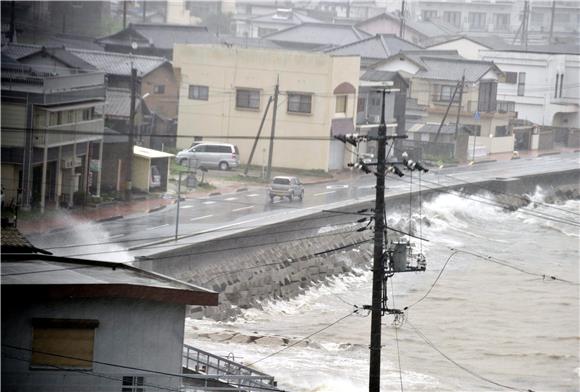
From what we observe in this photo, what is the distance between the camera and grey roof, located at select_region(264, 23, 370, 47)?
2412 cm

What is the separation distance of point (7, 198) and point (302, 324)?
9.53ft

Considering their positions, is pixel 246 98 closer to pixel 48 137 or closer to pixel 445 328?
pixel 48 137

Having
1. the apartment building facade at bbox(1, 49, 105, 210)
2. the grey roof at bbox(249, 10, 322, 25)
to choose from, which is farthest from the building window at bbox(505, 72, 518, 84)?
the apartment building facade at bbox(1, 49, 105, 210)

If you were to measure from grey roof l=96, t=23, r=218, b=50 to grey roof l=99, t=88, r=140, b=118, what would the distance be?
4620mm

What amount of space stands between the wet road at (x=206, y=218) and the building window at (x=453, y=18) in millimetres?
15973

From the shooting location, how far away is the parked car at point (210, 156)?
1493 centimetres

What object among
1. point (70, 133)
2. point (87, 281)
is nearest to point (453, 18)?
point (70, 133)

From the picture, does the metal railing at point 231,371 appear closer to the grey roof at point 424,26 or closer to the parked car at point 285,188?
the parked car at point 285,188

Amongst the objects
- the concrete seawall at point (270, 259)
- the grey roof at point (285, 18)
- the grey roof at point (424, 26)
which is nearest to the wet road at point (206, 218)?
the concrete seawall at point (270, 259)

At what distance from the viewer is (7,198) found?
1020cm

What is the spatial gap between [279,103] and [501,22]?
18421 millimetres

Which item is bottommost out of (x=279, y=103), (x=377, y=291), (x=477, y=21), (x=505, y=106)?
(x=377, y=291)

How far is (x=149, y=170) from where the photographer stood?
12719mm

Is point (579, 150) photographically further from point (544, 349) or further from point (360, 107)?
point (544, 349)
